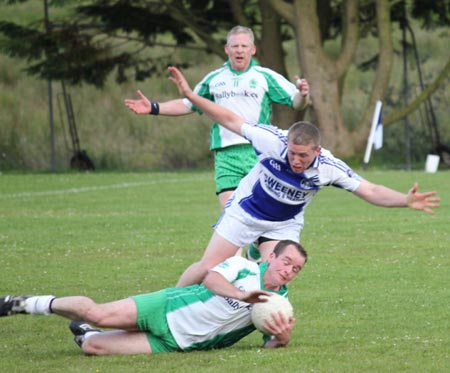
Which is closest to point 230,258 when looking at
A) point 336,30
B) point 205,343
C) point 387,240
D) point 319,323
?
point 205,343

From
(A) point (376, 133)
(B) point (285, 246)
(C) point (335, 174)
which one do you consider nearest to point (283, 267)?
(B) point (285, 246)

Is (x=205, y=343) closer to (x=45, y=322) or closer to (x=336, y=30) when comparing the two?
(x=45, y=322)

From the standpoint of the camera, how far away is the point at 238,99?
12.0 metres

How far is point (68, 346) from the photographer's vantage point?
926 centimetres

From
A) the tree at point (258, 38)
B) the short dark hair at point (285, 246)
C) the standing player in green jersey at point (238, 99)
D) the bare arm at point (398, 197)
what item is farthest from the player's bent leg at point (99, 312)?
the tree at point (258, 38)

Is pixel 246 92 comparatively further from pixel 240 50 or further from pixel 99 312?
pixel 99 312

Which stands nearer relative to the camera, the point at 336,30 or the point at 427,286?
the point at 427,286

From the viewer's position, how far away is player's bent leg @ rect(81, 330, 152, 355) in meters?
8.72

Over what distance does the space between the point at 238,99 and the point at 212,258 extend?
2884 mm

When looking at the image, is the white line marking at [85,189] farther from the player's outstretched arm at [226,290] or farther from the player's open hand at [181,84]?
the player's outstretched arm at [226,290]

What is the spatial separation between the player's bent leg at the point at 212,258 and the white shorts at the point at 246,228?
0.04 metres

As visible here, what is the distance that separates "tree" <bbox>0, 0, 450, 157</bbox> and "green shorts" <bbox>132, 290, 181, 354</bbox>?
68.8ft

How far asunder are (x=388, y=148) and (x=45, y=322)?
2373 centimetres

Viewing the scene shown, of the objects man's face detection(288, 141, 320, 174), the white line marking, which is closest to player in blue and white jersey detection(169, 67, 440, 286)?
man's face detection(288, 141, 320, 174)
